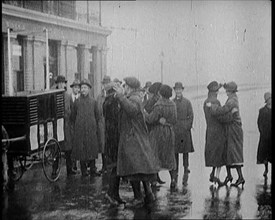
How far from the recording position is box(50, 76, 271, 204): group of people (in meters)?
5.02

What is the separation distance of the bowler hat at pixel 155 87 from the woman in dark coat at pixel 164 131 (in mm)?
69

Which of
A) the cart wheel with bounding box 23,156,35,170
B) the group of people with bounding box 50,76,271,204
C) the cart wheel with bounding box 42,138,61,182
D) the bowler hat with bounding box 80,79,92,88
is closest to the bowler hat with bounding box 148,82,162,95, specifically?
the group of people with bounding box 50,76,271,204

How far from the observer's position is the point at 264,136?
4859 millimetres

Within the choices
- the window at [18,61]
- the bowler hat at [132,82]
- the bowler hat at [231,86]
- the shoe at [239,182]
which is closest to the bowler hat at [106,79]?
the bowler hat at [132,82]

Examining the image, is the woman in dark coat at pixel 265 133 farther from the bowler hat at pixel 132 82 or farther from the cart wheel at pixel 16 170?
the cart wheel at pixel 16 170

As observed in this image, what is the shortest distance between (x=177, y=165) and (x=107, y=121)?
69cm

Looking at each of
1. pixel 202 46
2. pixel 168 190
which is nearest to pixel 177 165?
pixel 168 190

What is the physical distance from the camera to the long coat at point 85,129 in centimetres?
529

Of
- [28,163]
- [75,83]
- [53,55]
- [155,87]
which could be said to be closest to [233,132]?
[155,87]

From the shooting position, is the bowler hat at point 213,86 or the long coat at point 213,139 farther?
the long coat at point 213,139

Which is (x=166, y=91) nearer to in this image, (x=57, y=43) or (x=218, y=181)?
(x=218, y=181)

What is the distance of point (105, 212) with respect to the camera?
498 cm

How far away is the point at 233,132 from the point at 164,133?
1.91 ft

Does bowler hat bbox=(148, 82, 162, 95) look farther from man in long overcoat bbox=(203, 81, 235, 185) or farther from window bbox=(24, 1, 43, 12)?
window bbox=(24, 1, 43, 12)
